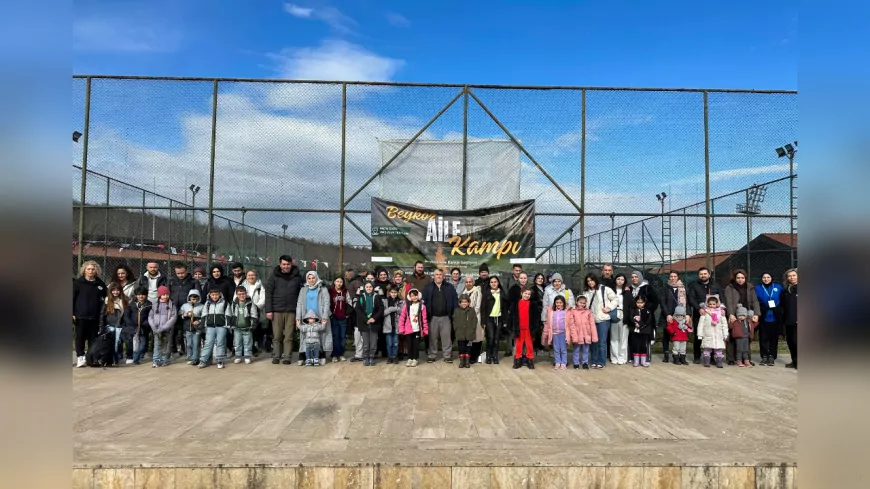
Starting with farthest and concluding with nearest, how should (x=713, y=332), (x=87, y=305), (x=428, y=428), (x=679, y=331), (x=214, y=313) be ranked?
1. (x=679, y=331)
2. (x=713, y=332)
3. (x=214, y=313)
4. (x=87, y=305)
5. (x=428, y=428)

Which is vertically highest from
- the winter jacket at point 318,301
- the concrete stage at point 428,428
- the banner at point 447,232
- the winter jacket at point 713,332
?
the banner at point 447,232

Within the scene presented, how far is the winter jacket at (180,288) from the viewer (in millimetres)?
7793

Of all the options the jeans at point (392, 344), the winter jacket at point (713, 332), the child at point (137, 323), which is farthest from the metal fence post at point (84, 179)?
the winter jacket at point (713, 332)

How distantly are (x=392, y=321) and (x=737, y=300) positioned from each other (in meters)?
6.07

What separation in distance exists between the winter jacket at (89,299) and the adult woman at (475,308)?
5.90m

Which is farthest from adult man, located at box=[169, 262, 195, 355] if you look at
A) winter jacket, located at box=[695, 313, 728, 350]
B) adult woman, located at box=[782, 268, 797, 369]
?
adult woman, located at box=[782, 268, 797, 369]

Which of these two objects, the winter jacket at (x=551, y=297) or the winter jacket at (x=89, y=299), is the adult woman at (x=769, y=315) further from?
the winter jacket at (x=89, y=299)

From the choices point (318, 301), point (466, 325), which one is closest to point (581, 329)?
point (466, 325)

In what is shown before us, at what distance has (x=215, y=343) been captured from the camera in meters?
7.65

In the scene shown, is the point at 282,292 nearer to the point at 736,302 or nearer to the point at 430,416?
the point at 430,416

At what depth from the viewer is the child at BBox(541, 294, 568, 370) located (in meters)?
7.60

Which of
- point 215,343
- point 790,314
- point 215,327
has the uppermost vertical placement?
point 790,314

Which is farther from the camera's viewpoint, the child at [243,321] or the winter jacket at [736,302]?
the winter jacket at [736,302]
